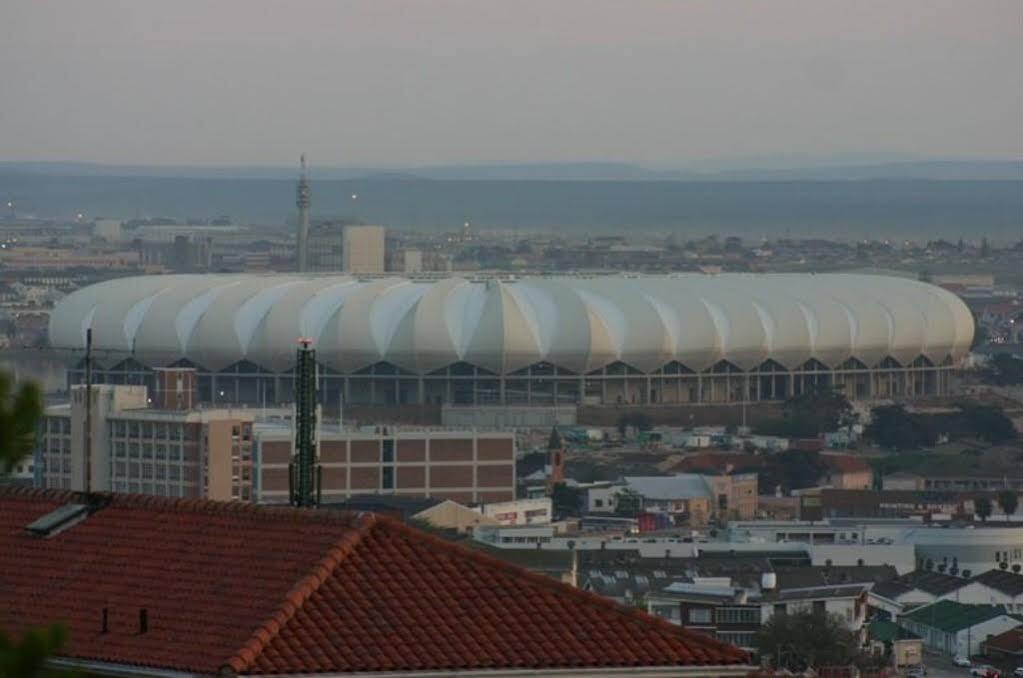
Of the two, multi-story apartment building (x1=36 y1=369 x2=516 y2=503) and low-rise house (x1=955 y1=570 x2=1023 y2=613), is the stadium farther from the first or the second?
low-rise house (x1=955 y1=570 x2=1023 y2=613)

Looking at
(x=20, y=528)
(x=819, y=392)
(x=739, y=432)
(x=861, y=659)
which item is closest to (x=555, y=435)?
(x=739, y=432)

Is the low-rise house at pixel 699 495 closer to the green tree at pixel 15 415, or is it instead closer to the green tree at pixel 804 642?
the green tree at pixel 804 642

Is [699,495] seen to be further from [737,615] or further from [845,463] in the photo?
[737,615]

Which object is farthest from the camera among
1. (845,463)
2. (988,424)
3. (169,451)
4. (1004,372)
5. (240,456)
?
(1004,372)

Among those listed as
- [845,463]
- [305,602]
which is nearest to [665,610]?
[305,602]

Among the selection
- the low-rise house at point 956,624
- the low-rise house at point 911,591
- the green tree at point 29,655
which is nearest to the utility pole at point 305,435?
the green tree at point 29,655

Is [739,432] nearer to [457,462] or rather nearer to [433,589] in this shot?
[457,462]

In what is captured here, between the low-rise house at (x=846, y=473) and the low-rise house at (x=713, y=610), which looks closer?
the low-rise house at (x=713, y=610)
